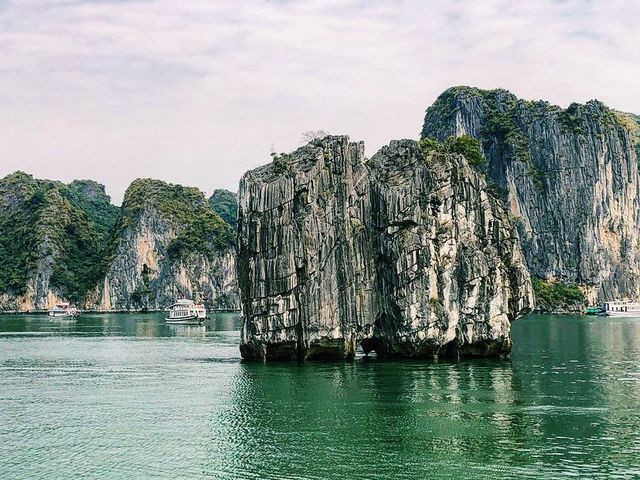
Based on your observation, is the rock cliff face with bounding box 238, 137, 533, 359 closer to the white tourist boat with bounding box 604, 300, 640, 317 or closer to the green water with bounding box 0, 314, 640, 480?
the green water with bounding box 0, 314, 640, 480

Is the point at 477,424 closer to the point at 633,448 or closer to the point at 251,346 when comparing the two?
the point at 633,448

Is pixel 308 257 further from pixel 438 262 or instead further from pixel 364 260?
pixel 438 262

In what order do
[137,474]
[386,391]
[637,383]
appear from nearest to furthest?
1. [137,474]
2. [386,391]
3. [637,383]

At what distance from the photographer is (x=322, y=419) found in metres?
43.7

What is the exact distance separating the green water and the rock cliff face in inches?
97.4

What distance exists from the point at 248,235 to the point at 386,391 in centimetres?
1961

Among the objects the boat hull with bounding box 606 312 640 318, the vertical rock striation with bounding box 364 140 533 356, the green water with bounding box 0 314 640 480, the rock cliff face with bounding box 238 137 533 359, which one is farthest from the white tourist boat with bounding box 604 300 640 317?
the rock cliff face with bounding box 238 137 533 359

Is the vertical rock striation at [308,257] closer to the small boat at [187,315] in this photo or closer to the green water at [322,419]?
the green water at [322,419]

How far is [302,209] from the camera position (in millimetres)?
65562

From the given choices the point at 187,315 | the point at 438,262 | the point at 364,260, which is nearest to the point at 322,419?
the point at 364,260

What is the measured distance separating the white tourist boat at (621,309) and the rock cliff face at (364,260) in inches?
5034

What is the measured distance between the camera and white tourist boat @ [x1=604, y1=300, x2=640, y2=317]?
18725cm

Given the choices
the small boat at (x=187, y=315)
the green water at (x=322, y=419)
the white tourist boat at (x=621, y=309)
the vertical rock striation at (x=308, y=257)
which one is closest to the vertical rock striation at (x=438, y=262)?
the vertical rock striation at (x=308, y=257)

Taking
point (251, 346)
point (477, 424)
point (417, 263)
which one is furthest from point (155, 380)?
point (477, 424)
